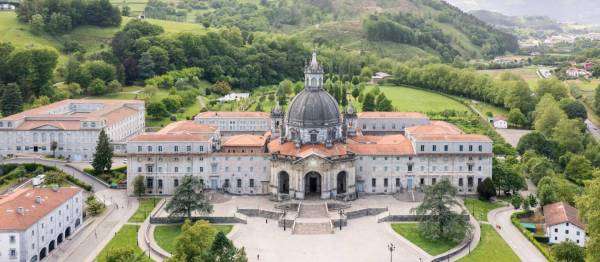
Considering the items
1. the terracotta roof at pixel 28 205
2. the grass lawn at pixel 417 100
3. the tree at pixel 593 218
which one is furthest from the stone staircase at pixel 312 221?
the grass lawn at pixel 417 100

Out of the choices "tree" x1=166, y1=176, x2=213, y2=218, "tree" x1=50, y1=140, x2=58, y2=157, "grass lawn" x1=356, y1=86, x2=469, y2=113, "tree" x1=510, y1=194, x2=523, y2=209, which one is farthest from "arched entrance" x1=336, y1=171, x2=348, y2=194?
"grass lawn" x1=356, y1=86, x2=469, y2=113

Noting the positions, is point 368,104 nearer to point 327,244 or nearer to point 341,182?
point 341,182

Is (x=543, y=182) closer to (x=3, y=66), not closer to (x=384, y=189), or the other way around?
(x=384, y=189)

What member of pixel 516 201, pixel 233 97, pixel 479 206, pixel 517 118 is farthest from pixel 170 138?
pixel 517 118

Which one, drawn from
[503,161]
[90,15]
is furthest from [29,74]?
[503,161]

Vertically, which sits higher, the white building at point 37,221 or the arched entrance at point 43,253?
the white building at point 37,221

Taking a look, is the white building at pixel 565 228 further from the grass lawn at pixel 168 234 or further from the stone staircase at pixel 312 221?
the grass lawn at pixel 168 234
